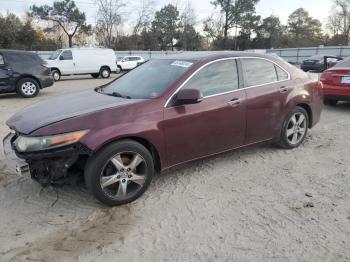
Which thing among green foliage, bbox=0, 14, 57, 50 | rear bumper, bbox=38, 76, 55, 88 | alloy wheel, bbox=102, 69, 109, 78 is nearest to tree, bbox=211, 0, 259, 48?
green foliage, bbox=0, 14, 57, 50

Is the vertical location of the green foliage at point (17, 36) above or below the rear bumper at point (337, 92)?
above

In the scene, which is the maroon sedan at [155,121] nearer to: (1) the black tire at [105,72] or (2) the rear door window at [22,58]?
(2) the rear door window at [22,58]

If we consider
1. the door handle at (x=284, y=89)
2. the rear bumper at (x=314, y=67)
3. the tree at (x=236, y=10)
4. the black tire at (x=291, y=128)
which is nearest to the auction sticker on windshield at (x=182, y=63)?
the door handle at (x=284, y=89)

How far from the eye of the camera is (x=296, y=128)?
537 centimetres

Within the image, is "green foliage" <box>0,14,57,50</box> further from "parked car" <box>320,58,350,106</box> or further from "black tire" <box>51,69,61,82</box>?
"parked car" <box>320,58,350,106</box>

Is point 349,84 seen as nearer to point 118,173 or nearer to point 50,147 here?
point 118,173

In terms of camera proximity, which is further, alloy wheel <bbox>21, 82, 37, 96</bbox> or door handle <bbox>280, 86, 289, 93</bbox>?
alloy wheel <bbox>21, 82, 37, 96</bbox>

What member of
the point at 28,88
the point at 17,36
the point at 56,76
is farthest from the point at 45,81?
the point at 17,36

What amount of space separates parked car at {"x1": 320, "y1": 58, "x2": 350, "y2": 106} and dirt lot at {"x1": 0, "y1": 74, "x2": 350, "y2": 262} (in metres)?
3.74

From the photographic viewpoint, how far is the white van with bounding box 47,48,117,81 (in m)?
19.6

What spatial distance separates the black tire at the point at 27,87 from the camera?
37.6 ft

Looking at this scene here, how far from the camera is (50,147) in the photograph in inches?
131

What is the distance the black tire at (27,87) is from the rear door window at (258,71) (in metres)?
9.05

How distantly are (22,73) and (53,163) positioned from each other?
30.2ft
